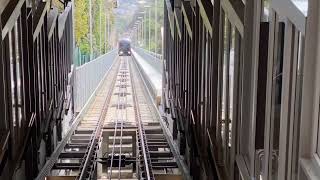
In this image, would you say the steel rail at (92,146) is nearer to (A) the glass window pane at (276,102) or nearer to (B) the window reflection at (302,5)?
(A) the glass window pane at (276,102)

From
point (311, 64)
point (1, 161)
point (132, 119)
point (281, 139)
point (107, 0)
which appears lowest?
point (132, 119)

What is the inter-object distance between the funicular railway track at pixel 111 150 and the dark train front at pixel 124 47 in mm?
48556

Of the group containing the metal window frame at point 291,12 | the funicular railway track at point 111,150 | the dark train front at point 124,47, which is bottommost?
the funicular railway track at point 111,150

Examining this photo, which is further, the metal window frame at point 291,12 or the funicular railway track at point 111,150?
the funicular railway track at point 111,150

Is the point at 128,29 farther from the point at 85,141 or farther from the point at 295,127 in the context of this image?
the point at 295,127

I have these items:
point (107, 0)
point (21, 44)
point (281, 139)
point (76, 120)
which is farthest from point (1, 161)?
point (107, 0)

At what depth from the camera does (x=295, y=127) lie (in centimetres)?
297

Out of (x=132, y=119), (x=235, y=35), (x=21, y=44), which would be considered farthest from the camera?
(x=132, y=119)

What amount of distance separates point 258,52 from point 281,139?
3.12 feet

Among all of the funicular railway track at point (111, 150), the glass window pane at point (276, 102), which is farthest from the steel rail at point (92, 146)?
the glass window pane at point (276, 102)

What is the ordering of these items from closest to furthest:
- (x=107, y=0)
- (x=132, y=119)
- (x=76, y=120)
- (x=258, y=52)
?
(x=258, y=52), (x=76, y=120), (x=132, y=119), (x=107, y=0)

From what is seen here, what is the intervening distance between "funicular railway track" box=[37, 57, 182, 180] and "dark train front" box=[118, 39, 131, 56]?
159 ft

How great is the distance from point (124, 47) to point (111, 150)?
55055 millimetres

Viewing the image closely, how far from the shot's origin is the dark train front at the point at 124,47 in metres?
70.1
